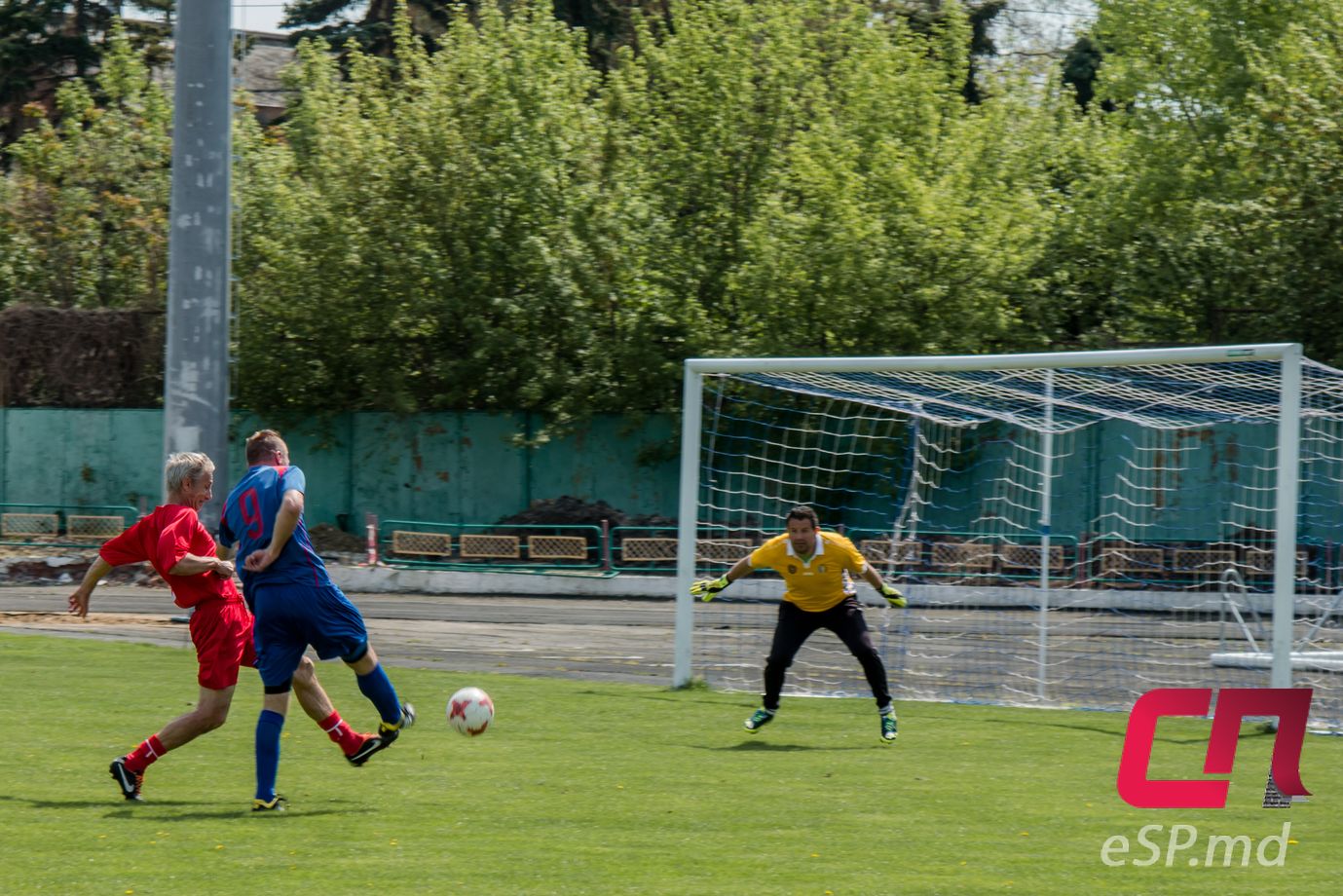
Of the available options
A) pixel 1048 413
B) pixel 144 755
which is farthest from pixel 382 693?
pixel 1048 413

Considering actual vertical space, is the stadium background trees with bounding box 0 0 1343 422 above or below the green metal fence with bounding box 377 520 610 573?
above

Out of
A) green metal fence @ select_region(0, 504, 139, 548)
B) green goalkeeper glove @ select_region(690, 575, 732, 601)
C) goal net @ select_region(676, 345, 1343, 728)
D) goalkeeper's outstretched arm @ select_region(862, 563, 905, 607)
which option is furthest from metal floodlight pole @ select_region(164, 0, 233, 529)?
green metal fence @ select_region(0, 504, 139, 548)

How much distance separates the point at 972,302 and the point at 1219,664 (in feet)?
42.1

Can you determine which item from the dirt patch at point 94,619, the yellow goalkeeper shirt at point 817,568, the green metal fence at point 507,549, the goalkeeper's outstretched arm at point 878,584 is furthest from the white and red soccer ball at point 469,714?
the green metal fence at point 507,549

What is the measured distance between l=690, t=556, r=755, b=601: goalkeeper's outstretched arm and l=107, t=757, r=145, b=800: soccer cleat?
431 cm

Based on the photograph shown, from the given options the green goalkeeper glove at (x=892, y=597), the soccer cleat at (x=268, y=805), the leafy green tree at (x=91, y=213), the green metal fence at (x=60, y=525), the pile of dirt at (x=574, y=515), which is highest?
the leafy green tree at (x=91, y=213)

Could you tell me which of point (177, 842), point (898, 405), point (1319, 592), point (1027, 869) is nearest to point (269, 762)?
point (177, 842)

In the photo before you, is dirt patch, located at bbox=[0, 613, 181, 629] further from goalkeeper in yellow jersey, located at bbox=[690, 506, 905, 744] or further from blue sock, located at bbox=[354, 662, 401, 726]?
blue sock, located at bbox=[354, 662, 401, 726]

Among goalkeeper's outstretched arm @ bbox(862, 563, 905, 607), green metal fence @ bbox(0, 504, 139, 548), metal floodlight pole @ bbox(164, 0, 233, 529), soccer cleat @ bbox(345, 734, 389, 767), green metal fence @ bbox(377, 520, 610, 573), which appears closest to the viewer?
soccer cleat @ bbox(345, 734, 389, 767)

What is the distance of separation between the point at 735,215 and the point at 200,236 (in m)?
13.2

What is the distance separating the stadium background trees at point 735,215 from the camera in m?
27.4

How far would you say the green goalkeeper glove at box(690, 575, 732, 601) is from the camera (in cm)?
Result: 1121

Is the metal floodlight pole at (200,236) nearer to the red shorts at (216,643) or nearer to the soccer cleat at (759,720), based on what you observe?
the soccer cleat at (759,720)

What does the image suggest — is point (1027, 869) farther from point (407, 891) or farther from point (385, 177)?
point (385, 177)
